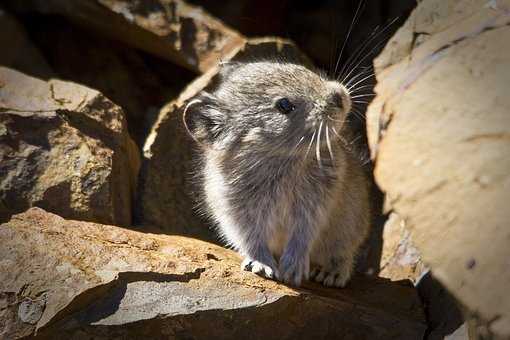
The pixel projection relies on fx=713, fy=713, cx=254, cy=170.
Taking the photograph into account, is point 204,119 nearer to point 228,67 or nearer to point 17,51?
point 228,67

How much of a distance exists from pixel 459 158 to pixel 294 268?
6.16ft

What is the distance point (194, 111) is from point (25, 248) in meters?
1.70

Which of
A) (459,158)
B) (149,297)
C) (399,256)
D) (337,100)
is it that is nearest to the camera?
(459,158)

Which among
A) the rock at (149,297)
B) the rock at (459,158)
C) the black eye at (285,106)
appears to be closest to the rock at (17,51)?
the rock at (149,297)

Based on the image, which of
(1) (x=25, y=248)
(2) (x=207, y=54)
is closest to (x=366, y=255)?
(2) (x=207, y=54)

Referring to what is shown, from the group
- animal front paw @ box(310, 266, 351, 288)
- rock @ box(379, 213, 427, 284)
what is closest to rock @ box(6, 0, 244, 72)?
rock @ box(379, 213, 427, 284)

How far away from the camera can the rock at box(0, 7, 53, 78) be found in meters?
7.51

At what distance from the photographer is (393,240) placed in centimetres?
616

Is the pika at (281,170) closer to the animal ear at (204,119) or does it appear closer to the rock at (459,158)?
the animal ear at (204,119)

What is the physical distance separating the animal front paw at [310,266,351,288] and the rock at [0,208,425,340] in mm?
424

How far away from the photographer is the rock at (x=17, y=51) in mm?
7508

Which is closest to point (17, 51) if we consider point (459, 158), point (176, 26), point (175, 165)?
point (176, 26)

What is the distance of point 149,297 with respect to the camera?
4.37m

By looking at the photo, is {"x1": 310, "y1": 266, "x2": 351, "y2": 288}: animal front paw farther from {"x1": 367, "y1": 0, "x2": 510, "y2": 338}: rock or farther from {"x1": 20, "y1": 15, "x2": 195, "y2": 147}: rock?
{"x1": 20, "y1": 15, "x2": 195, "y2": 147}: rock
